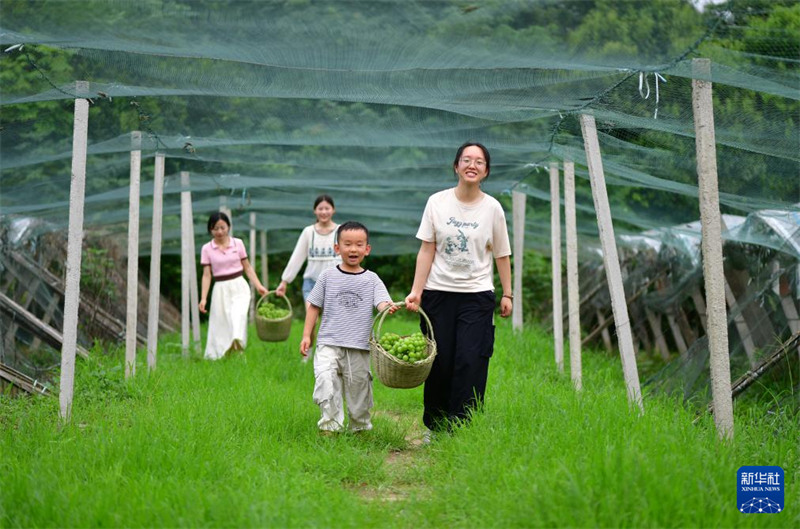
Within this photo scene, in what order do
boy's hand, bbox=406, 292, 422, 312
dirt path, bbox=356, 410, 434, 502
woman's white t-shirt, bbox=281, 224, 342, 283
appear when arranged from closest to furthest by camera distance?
dirt path, bbox=356, 410, 434, 502 → boy's hand, bbox=406, 292, 422, 312 → woman's white t-shirt, bbox=281, 224, 342, 283

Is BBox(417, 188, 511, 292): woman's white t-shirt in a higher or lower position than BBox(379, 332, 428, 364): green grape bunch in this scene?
higher

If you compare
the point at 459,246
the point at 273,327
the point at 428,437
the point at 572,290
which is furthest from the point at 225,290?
the point at 459,246

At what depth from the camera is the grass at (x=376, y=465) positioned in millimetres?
3709

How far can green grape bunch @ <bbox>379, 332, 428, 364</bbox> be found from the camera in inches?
203

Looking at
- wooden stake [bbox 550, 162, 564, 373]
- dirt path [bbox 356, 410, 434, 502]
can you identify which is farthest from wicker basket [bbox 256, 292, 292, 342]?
dirt path [bbox 356, 410, 434, 502]

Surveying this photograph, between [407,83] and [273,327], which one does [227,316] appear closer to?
[273,327]

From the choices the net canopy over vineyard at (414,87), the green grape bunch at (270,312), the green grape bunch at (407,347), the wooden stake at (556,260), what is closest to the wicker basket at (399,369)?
the green grape bunch at (407,347)

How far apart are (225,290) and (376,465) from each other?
203 inches

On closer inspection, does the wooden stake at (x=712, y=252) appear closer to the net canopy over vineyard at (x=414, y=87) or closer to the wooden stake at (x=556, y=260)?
the net canopy over vineyard at (x=414, y=87)

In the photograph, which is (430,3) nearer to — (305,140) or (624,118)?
(624,118)

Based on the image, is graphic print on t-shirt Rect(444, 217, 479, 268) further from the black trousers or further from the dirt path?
the dirt path

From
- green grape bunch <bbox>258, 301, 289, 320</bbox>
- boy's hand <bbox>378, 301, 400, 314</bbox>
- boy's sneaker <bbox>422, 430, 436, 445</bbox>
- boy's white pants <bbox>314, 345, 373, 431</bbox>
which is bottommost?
boy's sneaker <bbox>422, 430, 436, 445</bbox>

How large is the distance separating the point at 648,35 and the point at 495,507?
240 centimetres

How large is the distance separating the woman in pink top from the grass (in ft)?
9.48
